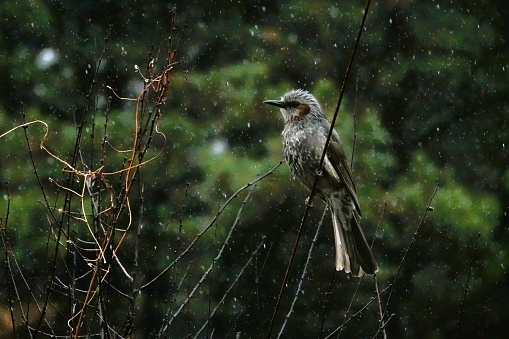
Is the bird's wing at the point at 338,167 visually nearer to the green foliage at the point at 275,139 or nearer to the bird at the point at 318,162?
the bird at the point at 318,162

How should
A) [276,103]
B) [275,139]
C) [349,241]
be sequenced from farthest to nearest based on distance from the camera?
1. [275,139]
2. [276,103]
3. [349,241]

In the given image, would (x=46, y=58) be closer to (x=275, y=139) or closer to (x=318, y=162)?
(x=275, y=139)

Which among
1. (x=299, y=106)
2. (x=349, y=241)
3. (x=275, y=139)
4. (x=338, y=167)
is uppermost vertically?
(x=299, y=106)

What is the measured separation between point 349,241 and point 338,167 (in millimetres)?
282

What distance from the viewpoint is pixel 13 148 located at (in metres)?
4.98

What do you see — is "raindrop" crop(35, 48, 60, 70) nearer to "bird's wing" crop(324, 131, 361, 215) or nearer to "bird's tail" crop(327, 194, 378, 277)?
"bird's wing" crop(324, 131, 361, 215)

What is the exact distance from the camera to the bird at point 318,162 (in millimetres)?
2576

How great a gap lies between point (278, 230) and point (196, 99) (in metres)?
0.92

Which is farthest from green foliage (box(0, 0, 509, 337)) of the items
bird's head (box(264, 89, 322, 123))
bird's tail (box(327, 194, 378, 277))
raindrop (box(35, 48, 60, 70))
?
bird's tail (box(327, 194, 378, 277))

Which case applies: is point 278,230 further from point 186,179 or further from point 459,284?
point 459,284

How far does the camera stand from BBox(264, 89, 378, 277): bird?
8.45ft

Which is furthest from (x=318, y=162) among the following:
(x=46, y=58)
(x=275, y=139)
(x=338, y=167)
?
(x=46, y=58)

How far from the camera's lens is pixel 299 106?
9.10 ft

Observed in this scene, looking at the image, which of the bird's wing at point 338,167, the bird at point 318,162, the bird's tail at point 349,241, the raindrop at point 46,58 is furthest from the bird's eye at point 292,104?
the raindrop at point 46,58
